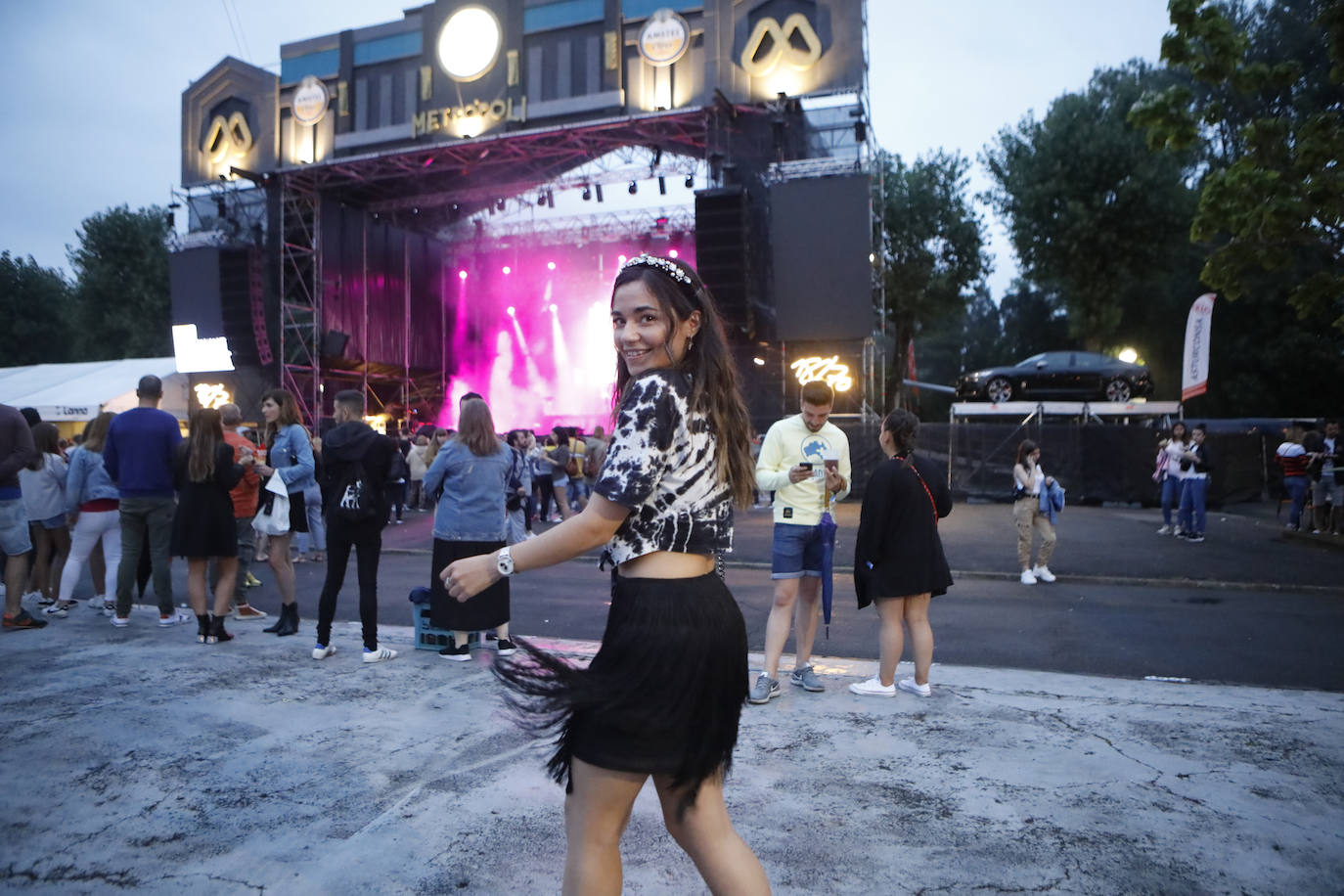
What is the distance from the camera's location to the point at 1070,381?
64.2 feet

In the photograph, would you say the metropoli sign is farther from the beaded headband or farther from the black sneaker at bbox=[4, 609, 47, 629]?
the beaded headband

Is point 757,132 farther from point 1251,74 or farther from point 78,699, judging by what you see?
point 78,699

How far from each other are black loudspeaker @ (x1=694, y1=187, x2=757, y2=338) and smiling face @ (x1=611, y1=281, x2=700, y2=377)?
17120mm

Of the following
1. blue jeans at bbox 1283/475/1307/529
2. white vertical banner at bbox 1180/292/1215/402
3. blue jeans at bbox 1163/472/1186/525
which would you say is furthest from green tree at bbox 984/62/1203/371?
blue jeans at bbox 1163/472/1186/525

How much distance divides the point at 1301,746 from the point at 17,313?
53299mm

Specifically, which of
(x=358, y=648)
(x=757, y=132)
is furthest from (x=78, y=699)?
(x=757, y=132)

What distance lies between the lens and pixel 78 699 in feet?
15.2

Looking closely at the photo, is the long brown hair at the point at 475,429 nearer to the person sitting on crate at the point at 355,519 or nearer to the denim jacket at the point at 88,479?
the person sitting on crate at the point at 355,519

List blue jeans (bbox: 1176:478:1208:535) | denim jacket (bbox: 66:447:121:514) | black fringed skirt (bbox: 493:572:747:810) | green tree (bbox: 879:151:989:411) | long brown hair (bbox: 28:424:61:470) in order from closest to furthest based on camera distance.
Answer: black fringed skirt (bbox: 493:572:747:810) → denim jacket (bbox: 66:447:121:514) → long brown hair (bbox: 28:424:61:470) → blue jeans (bbox: 1176:478:1208:535) → green tree (bbox: 879:151:989:411)

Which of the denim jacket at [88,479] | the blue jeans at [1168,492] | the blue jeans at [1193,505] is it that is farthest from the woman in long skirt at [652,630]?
the blue jeans at [1168,492]

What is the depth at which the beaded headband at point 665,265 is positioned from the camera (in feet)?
6.55

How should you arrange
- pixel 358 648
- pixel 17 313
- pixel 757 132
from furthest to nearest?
pixel 17 313
pixel 757 132
pixel 358 648

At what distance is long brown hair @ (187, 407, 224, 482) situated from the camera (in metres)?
6.08

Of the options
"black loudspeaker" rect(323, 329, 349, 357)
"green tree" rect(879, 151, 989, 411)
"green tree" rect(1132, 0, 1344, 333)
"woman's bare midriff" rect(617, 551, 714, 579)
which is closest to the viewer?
"woman's bare midriff" rect(617, 551, 714, 579)
